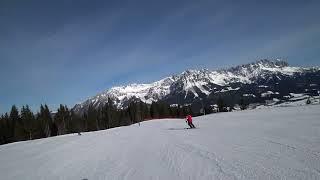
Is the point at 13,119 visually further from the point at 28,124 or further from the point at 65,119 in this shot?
the point at 65,119

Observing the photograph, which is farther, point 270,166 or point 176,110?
point 176,110

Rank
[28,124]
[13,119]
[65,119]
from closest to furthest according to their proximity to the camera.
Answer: [28,124]
[13,119]
[65,119]

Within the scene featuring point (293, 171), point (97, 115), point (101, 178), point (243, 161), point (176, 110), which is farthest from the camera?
point (176, 110)

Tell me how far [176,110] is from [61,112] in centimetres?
5753

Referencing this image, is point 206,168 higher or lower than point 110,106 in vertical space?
lower

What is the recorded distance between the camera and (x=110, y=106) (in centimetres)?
14012

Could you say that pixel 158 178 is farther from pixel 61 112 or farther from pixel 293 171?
pixel 61 112

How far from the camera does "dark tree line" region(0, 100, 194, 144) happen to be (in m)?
99.4

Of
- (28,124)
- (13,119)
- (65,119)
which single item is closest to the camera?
(28,124)

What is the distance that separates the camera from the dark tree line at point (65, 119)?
9938cm

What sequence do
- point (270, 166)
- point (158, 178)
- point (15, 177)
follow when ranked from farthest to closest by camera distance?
point (15, 177) < point (158, 178) < point (270, 166)

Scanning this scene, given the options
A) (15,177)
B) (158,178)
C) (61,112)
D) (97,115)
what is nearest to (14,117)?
(61,112)

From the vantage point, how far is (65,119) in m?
123

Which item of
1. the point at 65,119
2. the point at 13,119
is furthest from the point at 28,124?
the point at 65,119
